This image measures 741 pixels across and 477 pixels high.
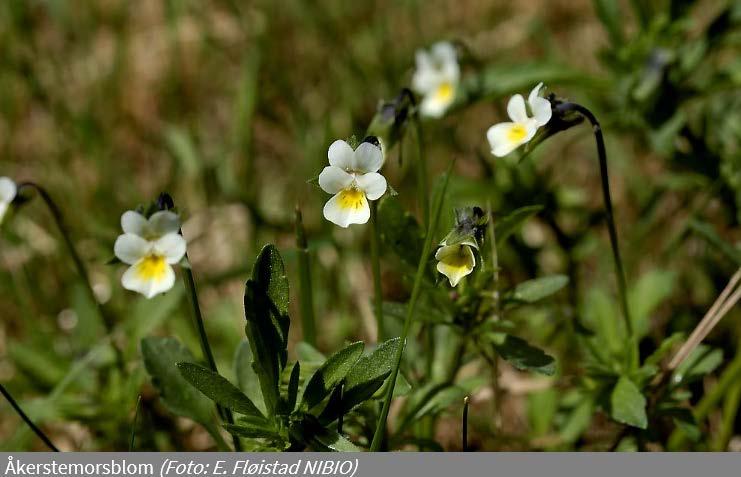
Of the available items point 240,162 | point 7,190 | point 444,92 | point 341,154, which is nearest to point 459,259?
point 341,154

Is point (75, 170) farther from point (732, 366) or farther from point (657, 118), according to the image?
point (732, 366)

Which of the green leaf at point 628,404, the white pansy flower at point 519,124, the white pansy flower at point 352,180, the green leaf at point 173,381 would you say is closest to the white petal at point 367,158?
the white pansy flower at point 352,180

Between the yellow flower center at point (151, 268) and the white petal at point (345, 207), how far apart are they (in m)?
0.33

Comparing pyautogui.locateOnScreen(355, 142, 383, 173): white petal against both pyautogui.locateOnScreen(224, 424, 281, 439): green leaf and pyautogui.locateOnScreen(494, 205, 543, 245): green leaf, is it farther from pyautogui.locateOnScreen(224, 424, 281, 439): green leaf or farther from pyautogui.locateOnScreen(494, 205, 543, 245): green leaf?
pyautogui.locateOnScreen(224, 424, 281, 439): green leaf

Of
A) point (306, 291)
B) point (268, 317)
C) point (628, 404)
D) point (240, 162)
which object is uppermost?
point (268, 317)

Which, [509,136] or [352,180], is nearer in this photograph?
[352,180]

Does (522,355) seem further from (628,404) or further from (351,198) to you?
(351,198)

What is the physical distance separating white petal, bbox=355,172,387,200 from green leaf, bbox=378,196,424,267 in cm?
20

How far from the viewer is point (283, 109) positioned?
354cm

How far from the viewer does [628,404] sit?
1827 mm

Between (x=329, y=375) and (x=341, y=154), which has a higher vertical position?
(x=341, y=154)

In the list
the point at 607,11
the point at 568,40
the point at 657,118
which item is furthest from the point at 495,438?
the point at 568,40

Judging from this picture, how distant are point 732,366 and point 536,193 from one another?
2.47 ft

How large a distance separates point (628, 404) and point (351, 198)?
752 millimetres
